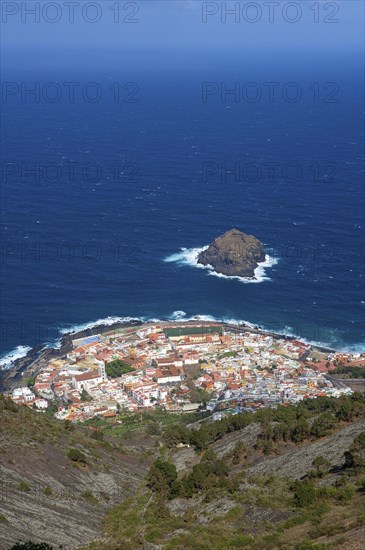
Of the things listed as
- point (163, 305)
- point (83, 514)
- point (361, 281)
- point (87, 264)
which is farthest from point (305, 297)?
point (83, 514)

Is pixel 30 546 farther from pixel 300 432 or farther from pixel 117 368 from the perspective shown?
pixel 117 368

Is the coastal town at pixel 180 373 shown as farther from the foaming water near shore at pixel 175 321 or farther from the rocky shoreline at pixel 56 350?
the foaming water near shore at pixel 175 321

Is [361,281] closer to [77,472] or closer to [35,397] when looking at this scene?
[35,397]

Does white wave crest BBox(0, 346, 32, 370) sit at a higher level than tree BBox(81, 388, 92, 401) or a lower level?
higher

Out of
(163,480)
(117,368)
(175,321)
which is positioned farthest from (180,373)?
(163,480)

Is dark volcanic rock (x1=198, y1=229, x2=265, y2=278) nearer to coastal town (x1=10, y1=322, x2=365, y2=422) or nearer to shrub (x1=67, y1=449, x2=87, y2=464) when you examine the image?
coastal town (x1=10, y1=322, x2=365, y2=422)

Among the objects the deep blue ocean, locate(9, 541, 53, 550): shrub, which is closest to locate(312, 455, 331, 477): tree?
locate(9, 541, 53, 550): shrub

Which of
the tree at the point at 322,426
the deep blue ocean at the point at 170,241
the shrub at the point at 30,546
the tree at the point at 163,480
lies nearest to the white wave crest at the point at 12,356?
the deep blue ocean at the point at 170,241
